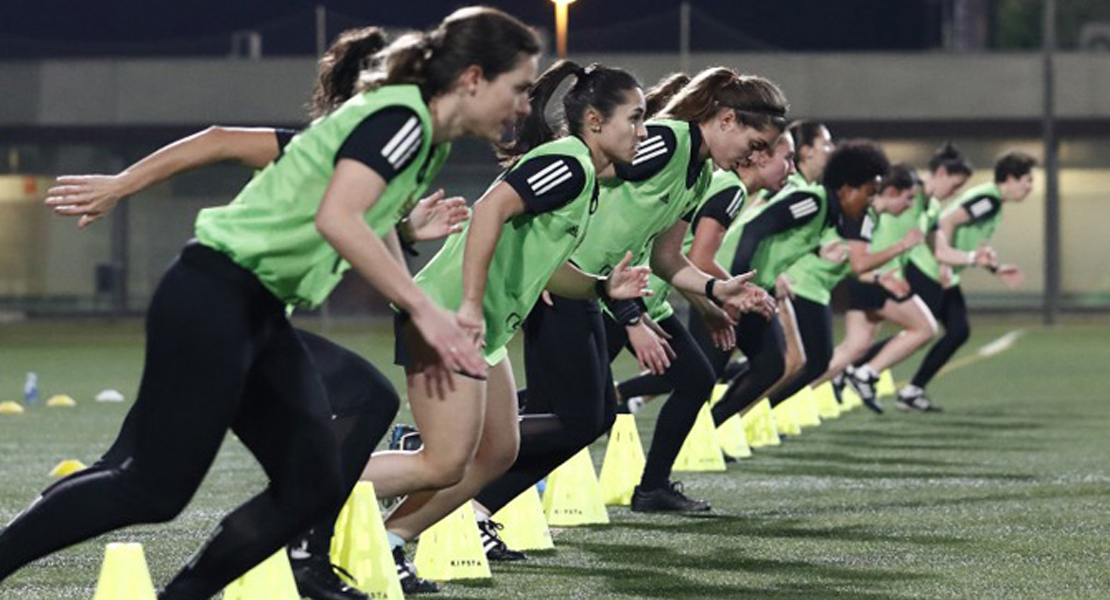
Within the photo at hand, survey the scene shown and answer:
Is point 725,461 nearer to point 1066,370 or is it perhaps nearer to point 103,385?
point 103,385

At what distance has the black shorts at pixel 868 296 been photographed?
1778 cm

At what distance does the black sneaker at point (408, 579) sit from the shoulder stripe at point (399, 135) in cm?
231

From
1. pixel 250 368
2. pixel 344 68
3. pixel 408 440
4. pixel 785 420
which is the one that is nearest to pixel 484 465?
pixel 408 440

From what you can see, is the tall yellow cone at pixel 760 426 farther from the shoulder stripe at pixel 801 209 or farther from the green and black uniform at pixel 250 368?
the green and black uniform at pixel 250 368

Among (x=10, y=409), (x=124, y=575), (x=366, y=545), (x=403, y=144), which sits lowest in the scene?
(x=10, y=409)

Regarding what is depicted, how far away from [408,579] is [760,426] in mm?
7137

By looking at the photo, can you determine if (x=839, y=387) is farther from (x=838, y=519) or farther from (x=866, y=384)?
(x=838, y=519)

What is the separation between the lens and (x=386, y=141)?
5.73 metres

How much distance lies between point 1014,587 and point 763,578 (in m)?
0.84

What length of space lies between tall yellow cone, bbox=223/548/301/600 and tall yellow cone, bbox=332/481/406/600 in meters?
0.52

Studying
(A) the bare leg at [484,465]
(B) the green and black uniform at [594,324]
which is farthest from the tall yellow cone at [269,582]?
(B) the green and black uniform at [594,324]

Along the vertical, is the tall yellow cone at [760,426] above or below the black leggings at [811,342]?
below

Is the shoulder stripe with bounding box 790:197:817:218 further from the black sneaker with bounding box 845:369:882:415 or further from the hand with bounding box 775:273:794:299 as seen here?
the black sneaker with bounding box 845:369:882:415

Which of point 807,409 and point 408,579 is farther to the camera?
point 807,409
